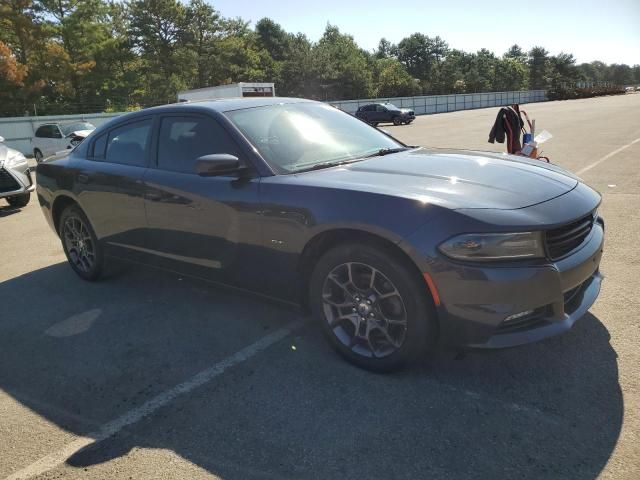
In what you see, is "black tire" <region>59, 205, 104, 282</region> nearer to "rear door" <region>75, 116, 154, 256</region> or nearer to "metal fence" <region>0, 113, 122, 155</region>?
"rear door" <region>75, 116, 154, 256</region>

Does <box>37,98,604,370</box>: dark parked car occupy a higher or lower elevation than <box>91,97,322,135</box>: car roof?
lower

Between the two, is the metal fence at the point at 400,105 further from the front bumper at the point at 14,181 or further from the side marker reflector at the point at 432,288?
the side marker reflector at the point at 432,288

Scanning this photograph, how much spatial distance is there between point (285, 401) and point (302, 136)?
1.83 m

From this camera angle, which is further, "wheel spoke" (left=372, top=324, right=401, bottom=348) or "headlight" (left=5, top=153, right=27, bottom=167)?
"headlight" (left=5, top=153, right=27, bottom=167)

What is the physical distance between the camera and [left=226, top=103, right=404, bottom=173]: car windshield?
11.3 ft

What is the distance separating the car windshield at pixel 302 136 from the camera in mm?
3441

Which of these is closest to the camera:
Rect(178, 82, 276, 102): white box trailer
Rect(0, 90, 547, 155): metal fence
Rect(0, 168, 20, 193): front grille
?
Rect(0, 168, 20, 193): front grille

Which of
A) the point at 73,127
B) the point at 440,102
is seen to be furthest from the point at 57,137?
the point at 440,102

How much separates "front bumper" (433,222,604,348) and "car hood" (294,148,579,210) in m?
0.35

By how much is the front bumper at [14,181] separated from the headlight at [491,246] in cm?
856

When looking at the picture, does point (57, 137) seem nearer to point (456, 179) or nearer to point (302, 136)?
point (302, 136)

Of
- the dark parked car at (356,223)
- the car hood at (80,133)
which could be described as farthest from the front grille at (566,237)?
the car hood at (80,133)

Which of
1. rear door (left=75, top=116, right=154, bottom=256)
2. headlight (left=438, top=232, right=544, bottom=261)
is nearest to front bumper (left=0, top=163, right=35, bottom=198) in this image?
rear door (left=75, top=116, right=154, bottom=256)

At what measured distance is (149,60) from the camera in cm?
4875
